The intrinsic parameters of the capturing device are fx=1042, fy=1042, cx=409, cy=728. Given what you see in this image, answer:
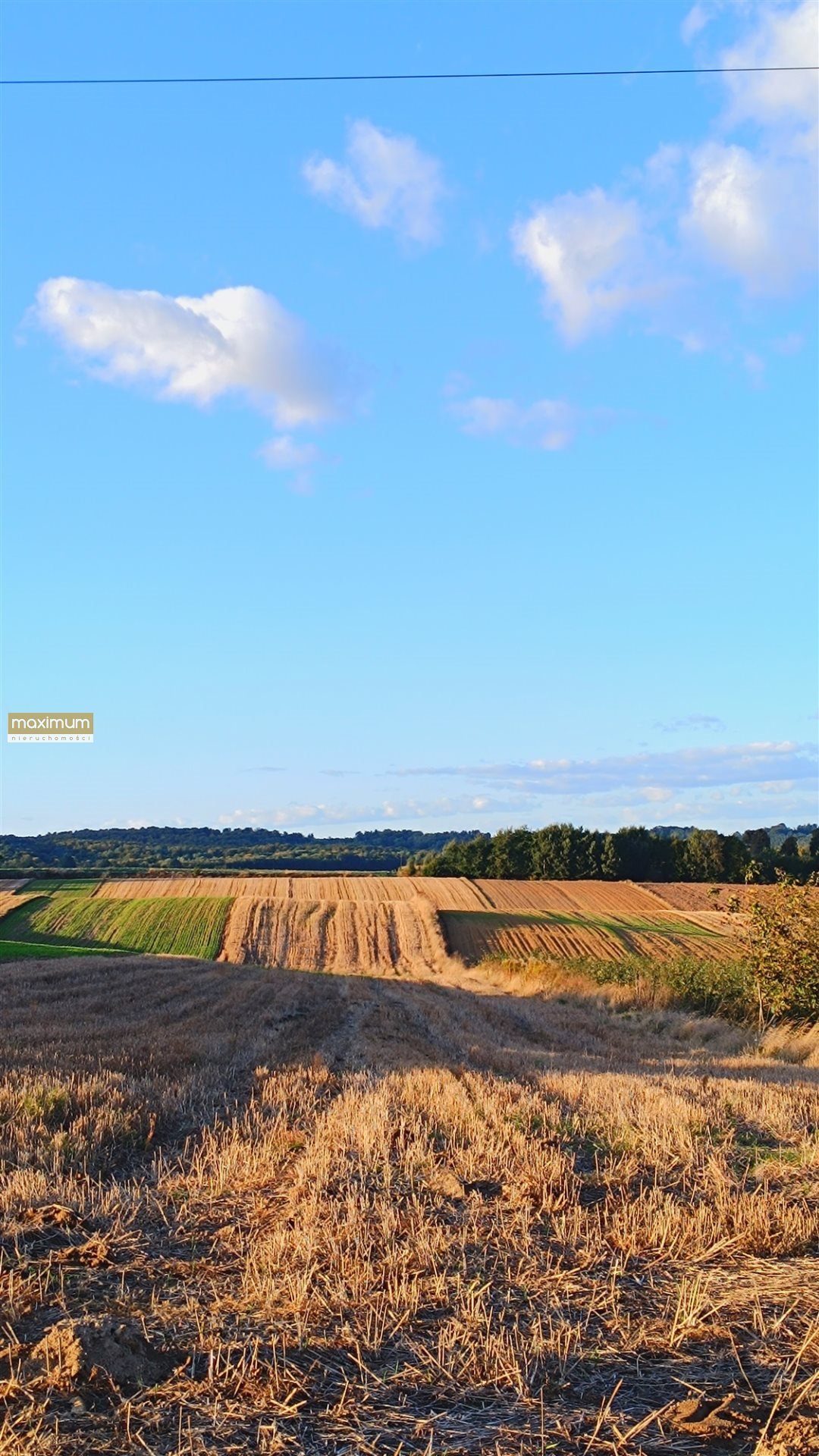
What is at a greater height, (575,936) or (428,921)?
(428,921)

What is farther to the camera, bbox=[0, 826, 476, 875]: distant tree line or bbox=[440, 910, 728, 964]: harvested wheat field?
bbox=[0, 826, 476, 875]: distant tree line

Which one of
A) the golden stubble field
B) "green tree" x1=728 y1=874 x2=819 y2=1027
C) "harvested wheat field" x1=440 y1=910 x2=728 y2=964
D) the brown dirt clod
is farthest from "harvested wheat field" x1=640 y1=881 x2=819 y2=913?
the brown dirt clod

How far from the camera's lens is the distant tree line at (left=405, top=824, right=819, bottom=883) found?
105375 millimetres

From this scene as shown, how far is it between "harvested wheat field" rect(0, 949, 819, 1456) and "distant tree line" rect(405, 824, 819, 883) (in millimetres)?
93996

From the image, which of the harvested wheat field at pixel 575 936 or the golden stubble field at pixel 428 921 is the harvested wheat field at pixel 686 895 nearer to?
the golden stubble field at pixel 428 921

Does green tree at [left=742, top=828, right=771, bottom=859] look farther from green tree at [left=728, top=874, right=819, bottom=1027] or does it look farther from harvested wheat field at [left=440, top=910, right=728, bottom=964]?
green tree at [left=728, top=874, right=819, bottom=1027]

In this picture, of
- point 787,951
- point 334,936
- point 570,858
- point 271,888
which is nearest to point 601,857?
point 570,858

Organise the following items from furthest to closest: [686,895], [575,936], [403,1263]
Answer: [686,895] → [575,936] → [403,1263]

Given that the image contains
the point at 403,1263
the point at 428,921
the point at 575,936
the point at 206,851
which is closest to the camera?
the point at 403,1263

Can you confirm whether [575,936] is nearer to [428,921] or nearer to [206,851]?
[428,921]

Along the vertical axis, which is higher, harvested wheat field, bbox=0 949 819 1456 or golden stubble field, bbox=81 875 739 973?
harvested wheat field, bbox=0 949 819 1456

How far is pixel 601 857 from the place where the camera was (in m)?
105

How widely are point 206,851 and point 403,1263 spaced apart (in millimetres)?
148687

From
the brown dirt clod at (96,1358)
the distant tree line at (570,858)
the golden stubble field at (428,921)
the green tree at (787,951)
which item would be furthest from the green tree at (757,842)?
the brown dirt clod at (96,1358)
